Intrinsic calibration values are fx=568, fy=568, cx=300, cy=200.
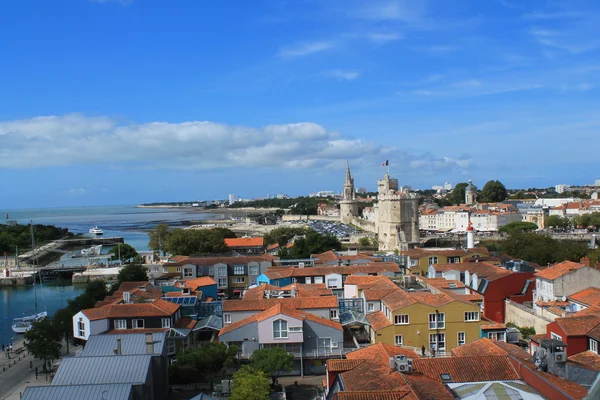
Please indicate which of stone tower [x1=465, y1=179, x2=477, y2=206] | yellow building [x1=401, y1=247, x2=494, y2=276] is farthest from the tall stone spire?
yellow building [x1=401, y1=247, x2=494, y2=276]

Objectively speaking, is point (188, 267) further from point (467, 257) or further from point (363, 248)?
point (363, 248)

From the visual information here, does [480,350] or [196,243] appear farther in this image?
[196,243]

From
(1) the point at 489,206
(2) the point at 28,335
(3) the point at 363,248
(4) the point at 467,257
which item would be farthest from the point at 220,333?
(1) the point at 489,206

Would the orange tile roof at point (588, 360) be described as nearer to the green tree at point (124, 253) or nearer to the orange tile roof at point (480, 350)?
the orange tile roof at point (480, 350)

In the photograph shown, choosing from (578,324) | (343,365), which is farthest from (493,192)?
(343,365)

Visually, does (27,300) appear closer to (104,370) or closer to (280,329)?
(280,329)
